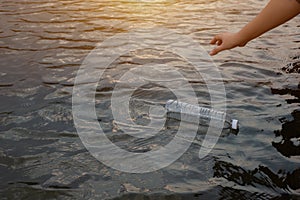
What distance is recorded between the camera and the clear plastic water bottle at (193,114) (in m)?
4.69

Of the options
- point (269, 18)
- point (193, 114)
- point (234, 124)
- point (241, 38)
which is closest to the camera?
point (269, 18)

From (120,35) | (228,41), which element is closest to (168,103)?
(228,41)

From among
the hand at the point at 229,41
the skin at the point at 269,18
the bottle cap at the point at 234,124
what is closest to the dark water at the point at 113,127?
the bottle cap at the point at 234,124

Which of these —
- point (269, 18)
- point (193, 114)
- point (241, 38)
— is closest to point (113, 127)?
point (193, 114)

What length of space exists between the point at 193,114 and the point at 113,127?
97 cm

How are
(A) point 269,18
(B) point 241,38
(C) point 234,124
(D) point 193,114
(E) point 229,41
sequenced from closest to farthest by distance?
(A) point 269,18
(B) point 241,38
(E) point 229,41
(C) point 234,124
(D) point 193,114

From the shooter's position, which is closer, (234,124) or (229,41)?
(229,41)

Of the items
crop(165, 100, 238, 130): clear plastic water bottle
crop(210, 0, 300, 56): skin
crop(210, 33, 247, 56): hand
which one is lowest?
crop(165, 100, 238, 130): clear plastic water bottle

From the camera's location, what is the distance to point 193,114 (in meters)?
4.82

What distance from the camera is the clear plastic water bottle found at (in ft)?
15.4

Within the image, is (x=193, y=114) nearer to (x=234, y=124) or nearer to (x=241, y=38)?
(x=234, y=124)

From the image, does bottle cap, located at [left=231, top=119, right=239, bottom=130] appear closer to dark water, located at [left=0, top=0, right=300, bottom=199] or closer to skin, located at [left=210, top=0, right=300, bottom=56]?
dark water, located at [left=0, top=0, right=300, bottom=199]

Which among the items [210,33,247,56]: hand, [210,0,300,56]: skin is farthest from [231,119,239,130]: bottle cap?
[210,0,300,56]: skin

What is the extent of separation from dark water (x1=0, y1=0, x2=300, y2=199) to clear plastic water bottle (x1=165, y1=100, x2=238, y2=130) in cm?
20
